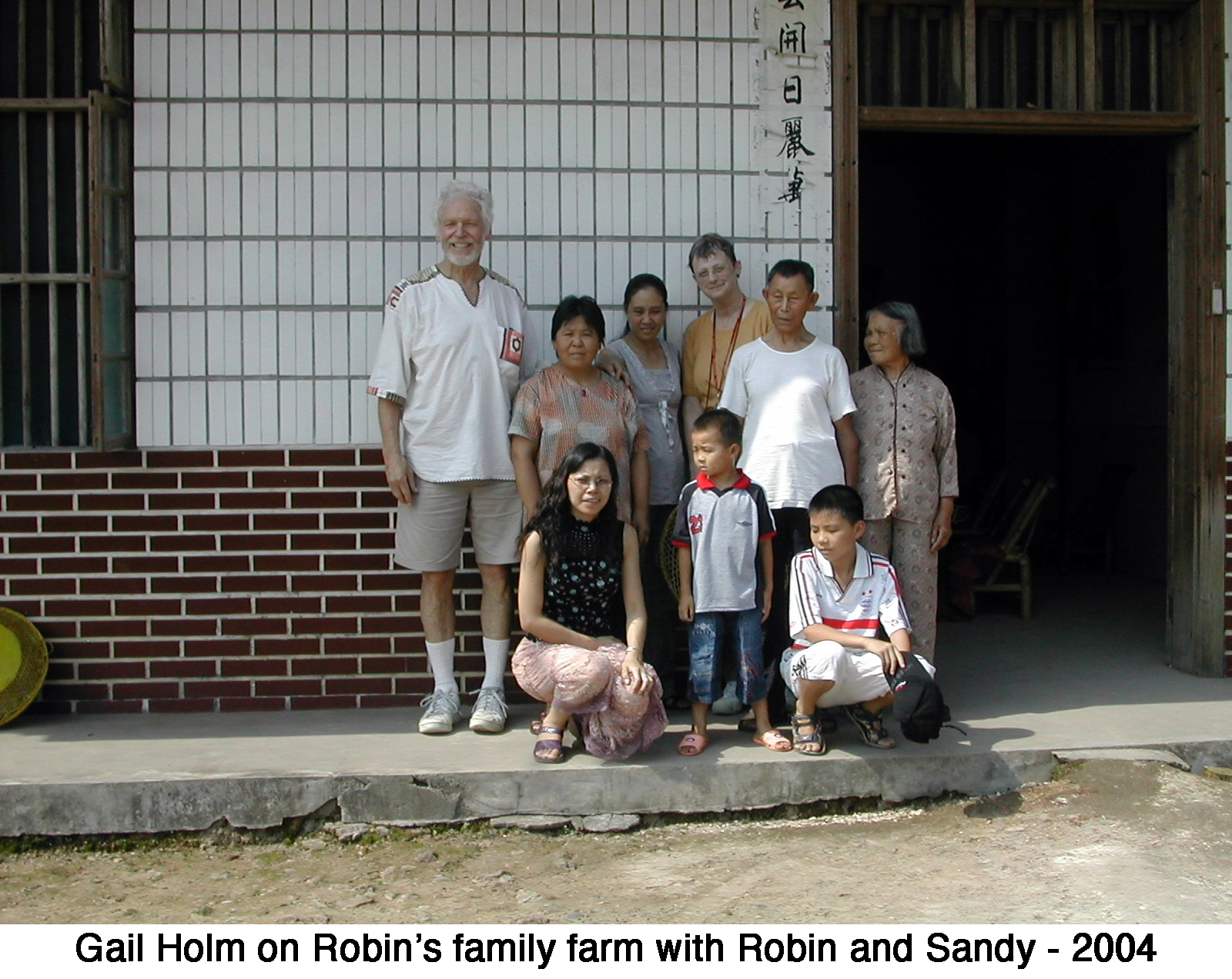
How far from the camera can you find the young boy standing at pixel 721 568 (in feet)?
14.2

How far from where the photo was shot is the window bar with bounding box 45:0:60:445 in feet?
16.0

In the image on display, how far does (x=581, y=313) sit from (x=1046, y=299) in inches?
282

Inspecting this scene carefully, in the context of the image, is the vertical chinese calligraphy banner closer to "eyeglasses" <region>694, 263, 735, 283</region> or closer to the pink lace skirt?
"eyeglasses" <region>694, 263, 735, 283</region>

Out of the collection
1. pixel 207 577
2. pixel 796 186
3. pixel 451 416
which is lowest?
pixel 207 577

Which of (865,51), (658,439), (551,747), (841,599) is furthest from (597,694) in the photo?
(865,51)

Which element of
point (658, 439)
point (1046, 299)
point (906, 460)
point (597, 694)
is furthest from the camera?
point (1046, 299)

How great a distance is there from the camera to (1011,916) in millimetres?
3277

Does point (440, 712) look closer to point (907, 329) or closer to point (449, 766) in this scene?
point (449, 766)

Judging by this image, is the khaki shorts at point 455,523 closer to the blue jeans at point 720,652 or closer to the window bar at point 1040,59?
the blue jeans at point 720,652

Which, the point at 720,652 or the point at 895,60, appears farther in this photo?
the point at 895,60

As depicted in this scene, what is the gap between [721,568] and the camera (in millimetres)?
4336

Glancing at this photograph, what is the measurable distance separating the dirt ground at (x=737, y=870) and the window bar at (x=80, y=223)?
5.75 ft

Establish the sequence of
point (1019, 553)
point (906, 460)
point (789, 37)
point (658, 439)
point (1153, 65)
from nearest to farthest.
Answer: point (906, 460)
point (658, 439)
point (789, 37)
point (1153, 65)
point (1019, 553)

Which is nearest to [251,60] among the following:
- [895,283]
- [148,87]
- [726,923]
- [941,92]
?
[148,87]
